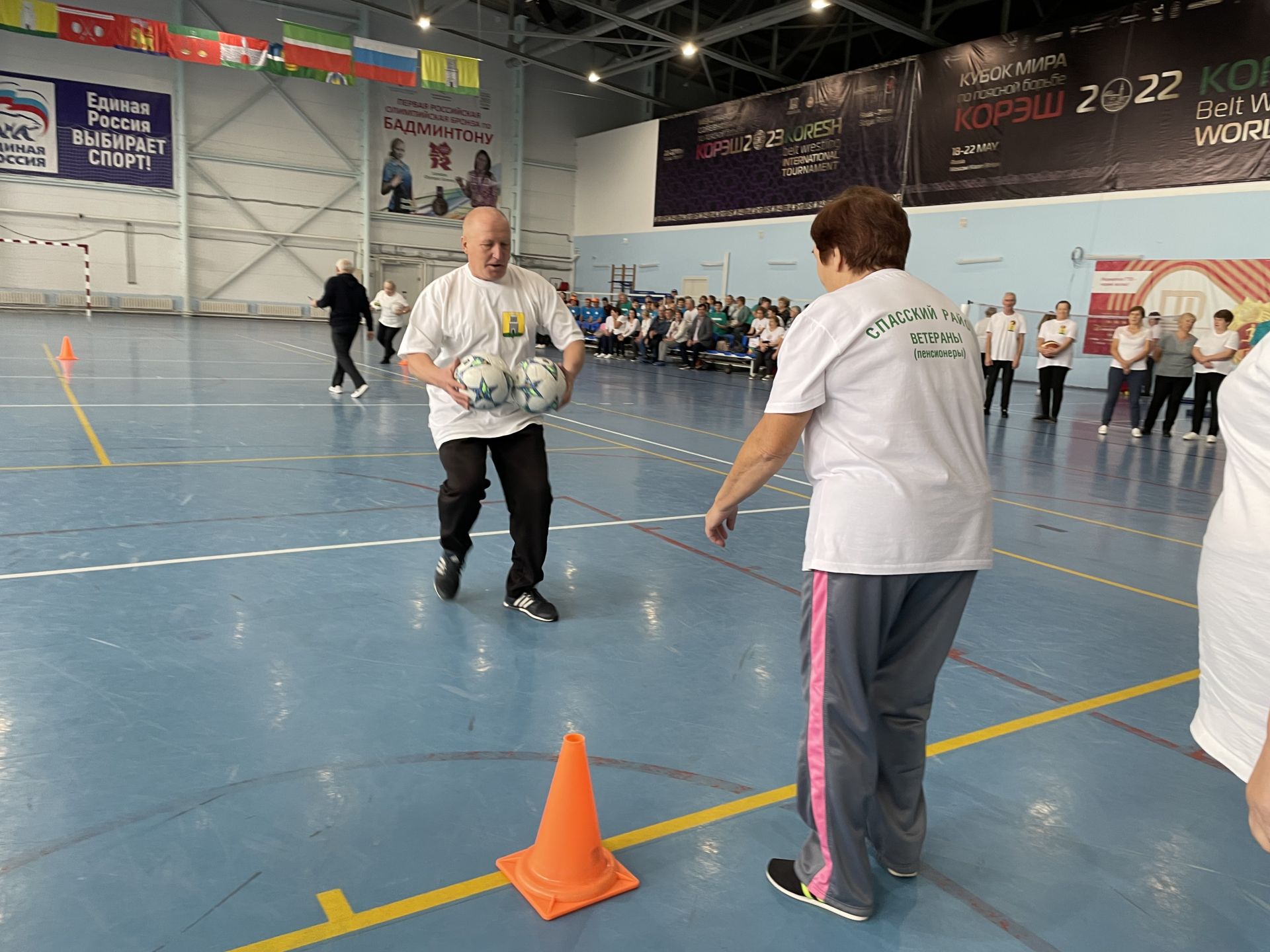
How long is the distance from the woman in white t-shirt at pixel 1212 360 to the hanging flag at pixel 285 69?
60.0ft

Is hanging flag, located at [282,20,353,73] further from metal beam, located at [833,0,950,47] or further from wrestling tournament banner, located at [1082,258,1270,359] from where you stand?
wrestling tournament banner, located at [1082,258,1270,359]

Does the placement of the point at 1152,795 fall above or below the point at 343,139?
below

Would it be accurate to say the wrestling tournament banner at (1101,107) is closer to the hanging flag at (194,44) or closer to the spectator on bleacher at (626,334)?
the spectator on bleacher at (626,334)

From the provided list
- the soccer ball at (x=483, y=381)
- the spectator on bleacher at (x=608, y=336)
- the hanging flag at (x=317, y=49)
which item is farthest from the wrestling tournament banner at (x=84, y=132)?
the soccer ball at (x=483, y=381)

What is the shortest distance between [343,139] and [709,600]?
29.1 m

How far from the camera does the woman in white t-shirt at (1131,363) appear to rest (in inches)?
484

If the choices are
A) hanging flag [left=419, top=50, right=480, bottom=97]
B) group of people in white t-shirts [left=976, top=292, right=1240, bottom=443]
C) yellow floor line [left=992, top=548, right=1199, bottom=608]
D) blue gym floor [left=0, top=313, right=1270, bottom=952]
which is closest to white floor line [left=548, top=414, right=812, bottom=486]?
blue gym floor [left=0, top=313, right=1270, bottom=952]

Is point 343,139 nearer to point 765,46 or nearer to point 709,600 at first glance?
point 765,46

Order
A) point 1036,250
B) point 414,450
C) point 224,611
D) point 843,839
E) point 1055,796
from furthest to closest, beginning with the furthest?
point 1036,250 → point 414,450 → point 224,611 → point 1055,796 → point 843,839

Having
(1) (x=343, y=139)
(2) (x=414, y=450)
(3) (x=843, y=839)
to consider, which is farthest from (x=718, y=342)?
(3) (x=843, y=839)

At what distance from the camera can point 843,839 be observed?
2.25 m

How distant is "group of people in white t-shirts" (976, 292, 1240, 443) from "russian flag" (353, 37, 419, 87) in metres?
14.9

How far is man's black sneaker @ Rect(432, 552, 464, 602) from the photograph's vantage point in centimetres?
445

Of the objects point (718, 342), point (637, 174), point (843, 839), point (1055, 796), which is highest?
point (637, 174)
